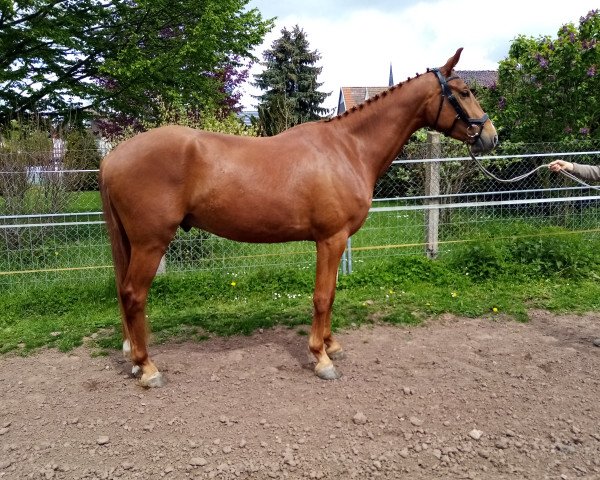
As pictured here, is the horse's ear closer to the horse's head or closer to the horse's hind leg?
the horse's head

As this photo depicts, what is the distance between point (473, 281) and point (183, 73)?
9330mm

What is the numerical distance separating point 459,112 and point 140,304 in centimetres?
297

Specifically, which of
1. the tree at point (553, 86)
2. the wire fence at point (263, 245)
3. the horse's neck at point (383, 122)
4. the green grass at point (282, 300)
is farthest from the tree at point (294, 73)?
the horse's neck at point (383, 122)

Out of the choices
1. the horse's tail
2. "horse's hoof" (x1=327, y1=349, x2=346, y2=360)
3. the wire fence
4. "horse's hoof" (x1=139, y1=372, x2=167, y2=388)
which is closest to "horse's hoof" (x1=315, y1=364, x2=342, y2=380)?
"horse's hoof" (x1=327, y1=349, x2=346, y2=360)

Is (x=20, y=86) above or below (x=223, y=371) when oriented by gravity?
above

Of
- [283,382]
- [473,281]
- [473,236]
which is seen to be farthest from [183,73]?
[283,382]

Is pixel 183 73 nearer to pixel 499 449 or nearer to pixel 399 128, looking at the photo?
pixel 399 128

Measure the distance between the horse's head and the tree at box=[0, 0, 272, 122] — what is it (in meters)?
8.78

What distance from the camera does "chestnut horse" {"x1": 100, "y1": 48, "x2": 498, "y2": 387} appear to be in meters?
3.22

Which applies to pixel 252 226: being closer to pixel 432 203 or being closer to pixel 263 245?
pixel 263 245

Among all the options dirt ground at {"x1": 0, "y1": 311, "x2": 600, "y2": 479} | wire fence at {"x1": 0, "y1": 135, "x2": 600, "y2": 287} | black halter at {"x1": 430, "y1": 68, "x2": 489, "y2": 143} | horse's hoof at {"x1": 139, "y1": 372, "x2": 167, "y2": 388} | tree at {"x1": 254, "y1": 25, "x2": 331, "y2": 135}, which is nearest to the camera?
dirt ground at {"x1": 0, "y1": 311, "x2": 600, "y2": 479}

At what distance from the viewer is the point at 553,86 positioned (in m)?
8.28

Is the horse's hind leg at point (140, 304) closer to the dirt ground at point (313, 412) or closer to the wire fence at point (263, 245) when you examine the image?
the dirt ground at point (313, 412)

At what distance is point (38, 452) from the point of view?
2615 mm
